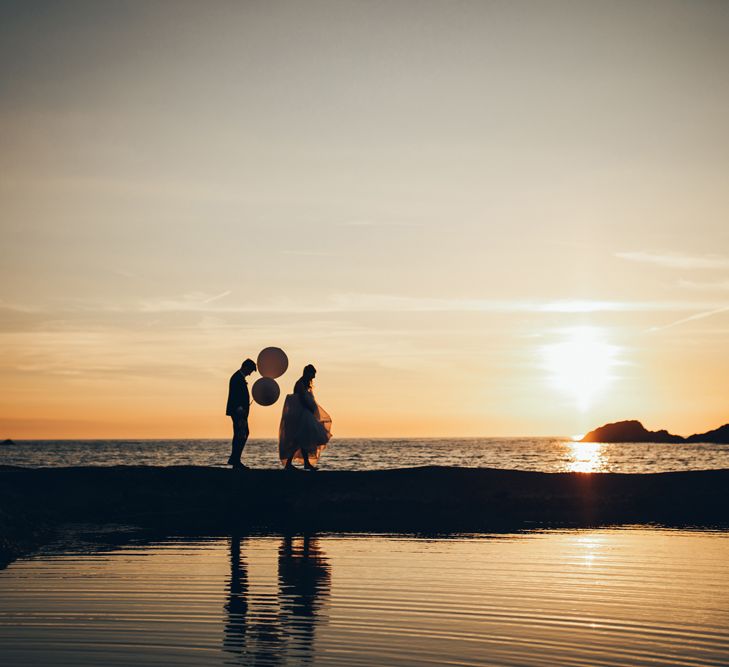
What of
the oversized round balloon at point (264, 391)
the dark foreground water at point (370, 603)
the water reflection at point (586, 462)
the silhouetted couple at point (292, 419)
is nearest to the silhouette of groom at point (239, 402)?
the silhouetted couple at point (292, 419)

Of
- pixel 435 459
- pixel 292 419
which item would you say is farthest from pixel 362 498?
pixel 435 459

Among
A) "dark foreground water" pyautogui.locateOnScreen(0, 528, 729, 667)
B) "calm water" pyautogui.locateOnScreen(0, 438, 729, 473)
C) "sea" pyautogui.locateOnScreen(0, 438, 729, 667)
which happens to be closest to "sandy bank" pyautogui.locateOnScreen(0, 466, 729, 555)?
"sea" pyautogui.locateOnScreen(0, 438, 729, 667)

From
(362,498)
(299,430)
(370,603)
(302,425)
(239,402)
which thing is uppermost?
(239,402)

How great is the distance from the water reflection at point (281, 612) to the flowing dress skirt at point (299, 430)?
7698 millimetres

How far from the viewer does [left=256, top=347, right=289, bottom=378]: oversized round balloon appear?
21578mm

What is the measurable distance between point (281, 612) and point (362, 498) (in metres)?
10.0

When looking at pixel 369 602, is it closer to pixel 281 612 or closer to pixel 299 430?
pixel 281 612

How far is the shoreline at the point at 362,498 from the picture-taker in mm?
17359

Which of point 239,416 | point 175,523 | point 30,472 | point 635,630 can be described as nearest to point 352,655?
point 635,630

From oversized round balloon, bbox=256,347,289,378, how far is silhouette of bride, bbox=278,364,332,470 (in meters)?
0.77

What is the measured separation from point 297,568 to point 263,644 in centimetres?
409

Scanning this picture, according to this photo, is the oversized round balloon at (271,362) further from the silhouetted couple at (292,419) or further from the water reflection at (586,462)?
the water reflection at (586,462)

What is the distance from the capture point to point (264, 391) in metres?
21.3

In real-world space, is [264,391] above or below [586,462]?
above
